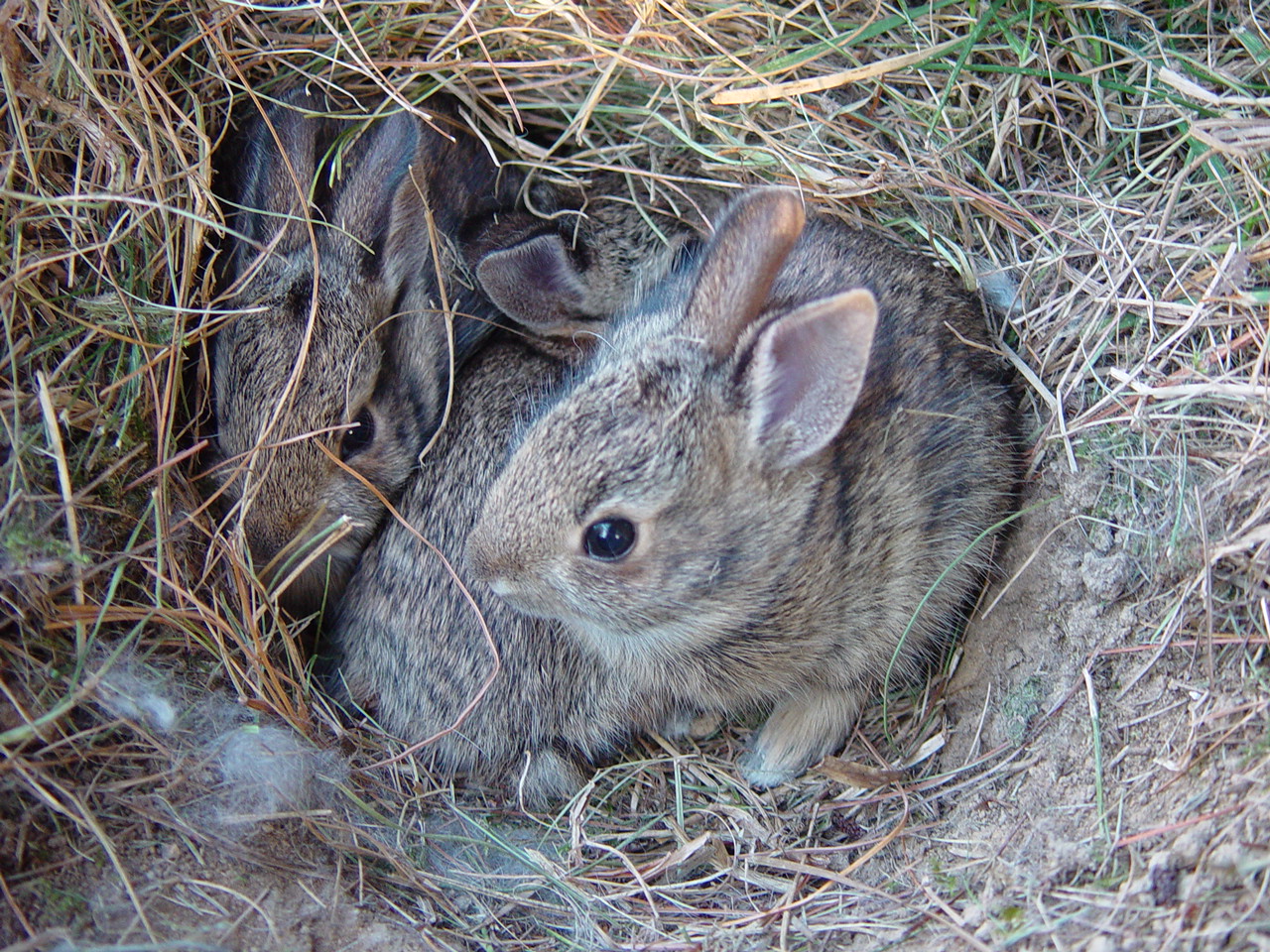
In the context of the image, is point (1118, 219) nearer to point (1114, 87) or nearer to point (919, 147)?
point (1114, 87)


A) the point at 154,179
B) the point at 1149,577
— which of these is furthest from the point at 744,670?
the point at 154,179

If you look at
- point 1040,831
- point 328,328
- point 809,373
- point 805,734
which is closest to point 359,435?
point 328,328

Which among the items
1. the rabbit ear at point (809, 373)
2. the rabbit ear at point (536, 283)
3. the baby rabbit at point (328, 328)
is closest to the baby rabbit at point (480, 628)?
the rabbit ear at point (536, 283)

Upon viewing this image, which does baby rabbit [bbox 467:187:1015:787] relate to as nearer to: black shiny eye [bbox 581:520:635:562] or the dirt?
black shiny eye [bbox 581:520:635:562]

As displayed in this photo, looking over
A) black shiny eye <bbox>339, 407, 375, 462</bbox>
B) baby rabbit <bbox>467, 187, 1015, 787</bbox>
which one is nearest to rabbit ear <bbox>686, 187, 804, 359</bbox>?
baby rabbit <bbox>467, 187, 1015, 787</bbox>

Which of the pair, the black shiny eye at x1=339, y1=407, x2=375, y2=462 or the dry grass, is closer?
the dry grass

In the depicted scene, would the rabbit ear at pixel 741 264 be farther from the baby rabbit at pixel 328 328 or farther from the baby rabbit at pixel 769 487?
the baby rabbit at pixel 328 328

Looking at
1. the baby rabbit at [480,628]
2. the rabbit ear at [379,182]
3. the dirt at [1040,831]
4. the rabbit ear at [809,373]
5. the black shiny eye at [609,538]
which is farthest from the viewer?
the rabbit ear at [379,182]
